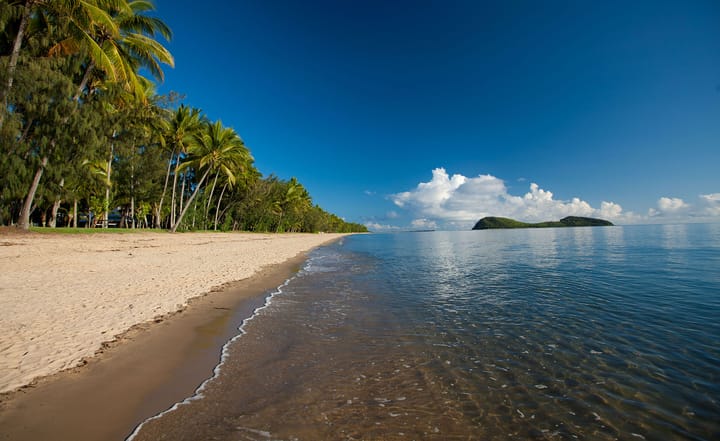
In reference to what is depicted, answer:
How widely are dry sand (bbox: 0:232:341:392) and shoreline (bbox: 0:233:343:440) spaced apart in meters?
0.24

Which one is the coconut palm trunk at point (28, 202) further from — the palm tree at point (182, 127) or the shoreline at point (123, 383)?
the shoreline at point (123, 383)

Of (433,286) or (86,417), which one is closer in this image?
(86,417)

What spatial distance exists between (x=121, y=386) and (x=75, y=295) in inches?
184

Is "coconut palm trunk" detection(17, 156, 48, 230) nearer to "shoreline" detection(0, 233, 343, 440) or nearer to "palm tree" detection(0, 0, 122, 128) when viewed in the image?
"palm tree" detection(0, 0, 122, 128)

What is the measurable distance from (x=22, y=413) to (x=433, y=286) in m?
9.39

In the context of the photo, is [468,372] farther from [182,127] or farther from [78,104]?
[182,127]

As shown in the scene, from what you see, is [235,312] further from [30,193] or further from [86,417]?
[30,193]

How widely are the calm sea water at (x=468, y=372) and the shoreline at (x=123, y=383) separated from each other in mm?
339

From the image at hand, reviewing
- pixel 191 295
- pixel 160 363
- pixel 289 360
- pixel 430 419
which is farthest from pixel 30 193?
pixel 430 419

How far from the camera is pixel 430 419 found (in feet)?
9.93

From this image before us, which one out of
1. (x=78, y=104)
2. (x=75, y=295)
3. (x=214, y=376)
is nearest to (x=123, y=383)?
(x=214, y=376)

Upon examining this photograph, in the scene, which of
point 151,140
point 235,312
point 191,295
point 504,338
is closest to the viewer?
point 504,338

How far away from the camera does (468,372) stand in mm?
4047

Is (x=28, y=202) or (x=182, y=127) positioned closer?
(x=28, y=202)
